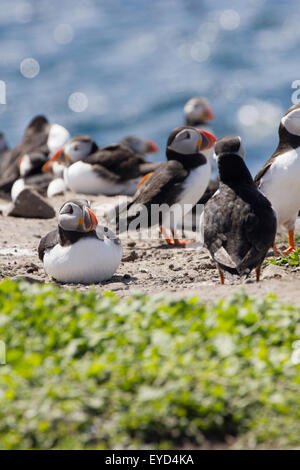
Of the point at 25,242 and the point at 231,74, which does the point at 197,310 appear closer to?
the point at 25,242

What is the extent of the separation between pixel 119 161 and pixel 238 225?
6019mm

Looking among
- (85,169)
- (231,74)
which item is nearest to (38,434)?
(85,169)

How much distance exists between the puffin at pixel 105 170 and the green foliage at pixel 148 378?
720cm

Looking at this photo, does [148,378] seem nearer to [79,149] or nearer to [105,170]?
[105,170]

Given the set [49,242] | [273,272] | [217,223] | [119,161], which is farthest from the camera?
[119,161]

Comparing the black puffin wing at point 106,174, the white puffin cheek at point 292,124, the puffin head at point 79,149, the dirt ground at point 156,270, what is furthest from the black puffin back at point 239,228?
the puffin head at point 79,149

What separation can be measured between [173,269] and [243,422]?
152 inches

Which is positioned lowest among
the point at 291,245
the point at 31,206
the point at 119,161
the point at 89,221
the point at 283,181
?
the point at 291,245

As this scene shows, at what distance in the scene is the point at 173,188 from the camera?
8984 millimetres

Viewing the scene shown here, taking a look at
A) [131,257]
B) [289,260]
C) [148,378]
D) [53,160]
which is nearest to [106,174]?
[53,160]

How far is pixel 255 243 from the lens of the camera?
5.93 m

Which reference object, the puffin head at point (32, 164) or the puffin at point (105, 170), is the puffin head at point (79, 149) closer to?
the puffin at point (105, 170)

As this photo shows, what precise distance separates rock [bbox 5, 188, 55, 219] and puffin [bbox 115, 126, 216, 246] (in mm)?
1484

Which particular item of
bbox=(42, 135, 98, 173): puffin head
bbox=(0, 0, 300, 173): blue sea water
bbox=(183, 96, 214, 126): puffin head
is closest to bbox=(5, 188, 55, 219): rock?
bbox=(42, 135, 98, 173): puffin head
